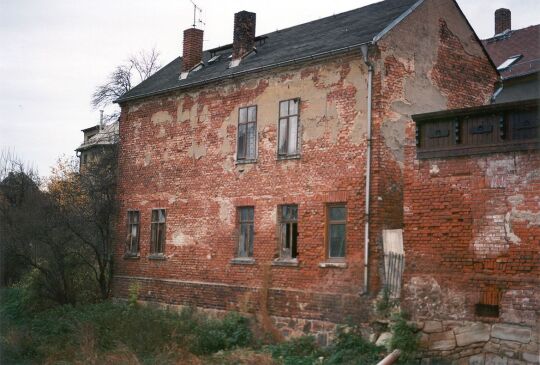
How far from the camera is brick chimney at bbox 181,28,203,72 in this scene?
23078 millimetres

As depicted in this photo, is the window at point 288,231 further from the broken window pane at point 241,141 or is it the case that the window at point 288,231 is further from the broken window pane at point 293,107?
the broken window pane at point 293,107

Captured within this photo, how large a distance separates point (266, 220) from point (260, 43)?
659 cm

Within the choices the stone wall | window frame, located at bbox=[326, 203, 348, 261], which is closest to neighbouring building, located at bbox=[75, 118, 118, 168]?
window frame, located at bbox=[326, 203, 348, 261]

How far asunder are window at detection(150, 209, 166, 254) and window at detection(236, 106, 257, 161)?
4.19 m

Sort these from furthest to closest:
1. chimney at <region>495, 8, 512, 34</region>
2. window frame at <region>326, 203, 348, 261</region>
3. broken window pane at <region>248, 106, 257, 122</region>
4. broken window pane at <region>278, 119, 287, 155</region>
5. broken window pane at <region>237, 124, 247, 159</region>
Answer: chimney at <region>495, 8, 512, 34</region>, broken window pane at <region>237, 124, 247, 159</region>, broken window pane at <region>248, 106, 257, 122</region>, broken window pane at <region>278, 119, 287, 155</region>, window frame at <region>326, 203, 348, 261</region>

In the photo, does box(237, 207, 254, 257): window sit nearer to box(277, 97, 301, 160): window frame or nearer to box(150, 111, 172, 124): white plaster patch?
box(277, 97, 301, 160): window frame

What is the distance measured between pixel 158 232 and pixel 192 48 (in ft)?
21.5

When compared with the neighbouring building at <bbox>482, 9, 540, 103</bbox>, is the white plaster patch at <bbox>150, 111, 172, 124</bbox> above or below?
below

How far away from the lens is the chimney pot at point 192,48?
2308 centimetres

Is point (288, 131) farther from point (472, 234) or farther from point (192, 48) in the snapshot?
point (192, 48)

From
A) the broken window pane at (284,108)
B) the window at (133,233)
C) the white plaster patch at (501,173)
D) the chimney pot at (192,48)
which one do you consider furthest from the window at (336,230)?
the chimney pot at (192,48)

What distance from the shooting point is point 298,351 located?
49.9 feet

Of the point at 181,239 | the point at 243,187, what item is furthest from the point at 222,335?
the point at 181,239

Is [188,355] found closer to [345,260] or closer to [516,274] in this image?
[345,260]
